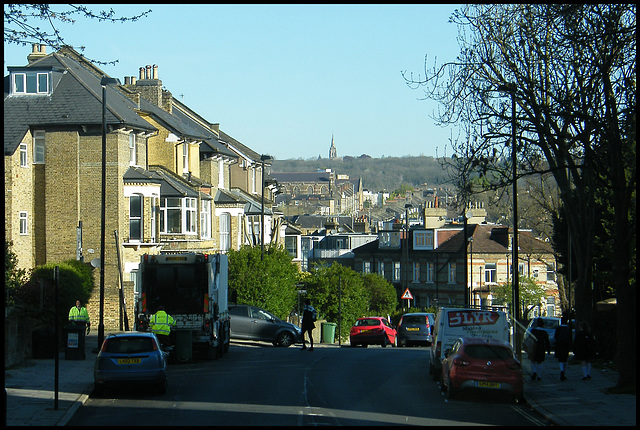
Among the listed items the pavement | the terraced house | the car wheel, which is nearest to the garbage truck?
the pavement

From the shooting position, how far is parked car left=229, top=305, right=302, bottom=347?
117 ft

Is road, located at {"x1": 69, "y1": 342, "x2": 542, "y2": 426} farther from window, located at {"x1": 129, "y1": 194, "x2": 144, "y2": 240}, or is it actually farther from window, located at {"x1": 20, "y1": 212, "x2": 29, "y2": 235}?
window, located at {"x1": 20, "y1": 212, "x2": 29, "y2": 235}

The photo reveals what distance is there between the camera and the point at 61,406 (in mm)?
16156

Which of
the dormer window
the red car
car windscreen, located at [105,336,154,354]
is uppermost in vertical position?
the dormer window

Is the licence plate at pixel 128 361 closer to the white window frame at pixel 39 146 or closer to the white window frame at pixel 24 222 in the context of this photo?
the white window frame at pixel 24 222

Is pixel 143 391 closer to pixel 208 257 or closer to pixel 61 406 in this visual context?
pixel 61 406

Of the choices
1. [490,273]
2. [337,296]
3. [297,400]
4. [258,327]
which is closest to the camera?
[297,400]

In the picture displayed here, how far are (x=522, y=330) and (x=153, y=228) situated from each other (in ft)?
67.4

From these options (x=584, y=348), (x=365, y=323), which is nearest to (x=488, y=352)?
(x=584, y=348)

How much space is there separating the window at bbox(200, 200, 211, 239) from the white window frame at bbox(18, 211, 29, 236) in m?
11.2

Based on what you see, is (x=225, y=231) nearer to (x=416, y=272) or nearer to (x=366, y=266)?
(x=416, y=272)

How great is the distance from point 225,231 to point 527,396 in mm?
37392

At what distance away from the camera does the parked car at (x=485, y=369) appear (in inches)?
705

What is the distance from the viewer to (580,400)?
18.0 meters
